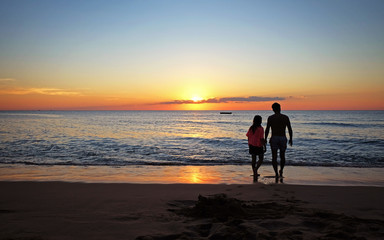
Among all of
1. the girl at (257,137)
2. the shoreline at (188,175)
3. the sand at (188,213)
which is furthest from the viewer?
the shoreline at (188,175)

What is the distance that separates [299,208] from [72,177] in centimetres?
722

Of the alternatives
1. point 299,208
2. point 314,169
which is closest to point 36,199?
point 299,208

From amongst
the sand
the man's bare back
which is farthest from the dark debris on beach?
the man's bare back

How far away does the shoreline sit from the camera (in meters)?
8.02

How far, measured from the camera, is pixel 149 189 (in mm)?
6656

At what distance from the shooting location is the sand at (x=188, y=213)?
362 centimetres

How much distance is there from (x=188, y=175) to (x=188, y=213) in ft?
15.2

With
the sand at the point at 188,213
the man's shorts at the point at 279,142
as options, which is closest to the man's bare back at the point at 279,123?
the man's shorts at the point at 279,142

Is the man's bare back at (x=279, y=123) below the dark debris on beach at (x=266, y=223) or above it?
above

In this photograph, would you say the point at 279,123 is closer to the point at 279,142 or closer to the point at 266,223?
the point at 279,142

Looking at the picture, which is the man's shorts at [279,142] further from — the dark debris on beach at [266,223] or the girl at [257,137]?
the dark debris on beach at [266,223]

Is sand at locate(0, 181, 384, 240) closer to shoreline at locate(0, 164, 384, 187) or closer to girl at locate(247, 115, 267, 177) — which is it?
shoreline at locate(0, 164, 384, 187)

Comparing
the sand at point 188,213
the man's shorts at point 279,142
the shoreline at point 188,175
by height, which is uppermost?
the man's shorts at point 279,142

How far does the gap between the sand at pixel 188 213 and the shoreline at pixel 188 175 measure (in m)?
1.26
